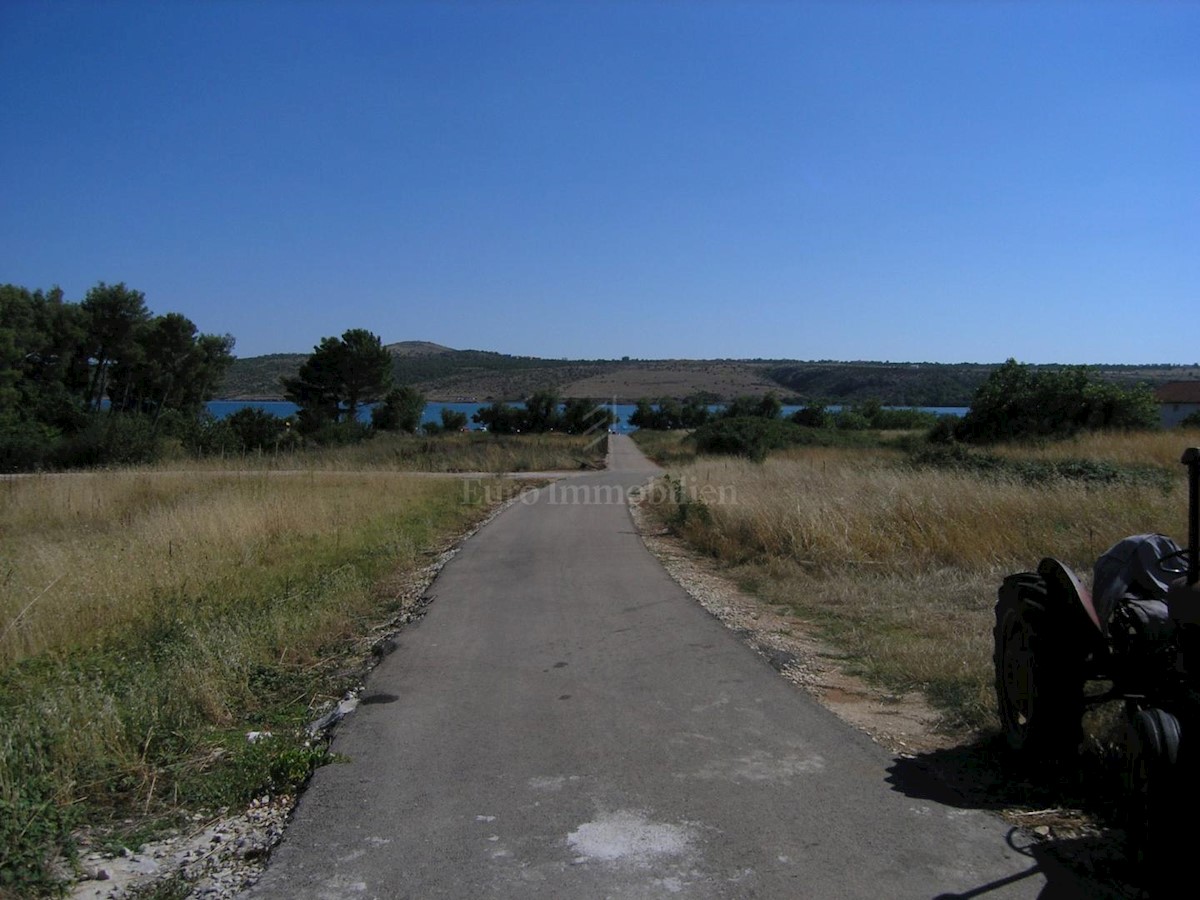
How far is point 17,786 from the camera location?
4.38 m

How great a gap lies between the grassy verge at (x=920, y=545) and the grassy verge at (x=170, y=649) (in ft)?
14.8

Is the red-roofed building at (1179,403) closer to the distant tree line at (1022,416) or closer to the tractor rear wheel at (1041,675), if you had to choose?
the distant tree line at (1022,416)

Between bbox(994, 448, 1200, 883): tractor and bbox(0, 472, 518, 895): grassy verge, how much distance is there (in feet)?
Result: 12.8

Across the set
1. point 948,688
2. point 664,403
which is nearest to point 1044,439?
point 948,688

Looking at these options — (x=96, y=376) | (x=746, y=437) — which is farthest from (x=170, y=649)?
(x=96, y=376)

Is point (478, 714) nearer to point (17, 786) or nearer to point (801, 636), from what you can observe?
point (17, 786)

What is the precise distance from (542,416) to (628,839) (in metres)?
68.0

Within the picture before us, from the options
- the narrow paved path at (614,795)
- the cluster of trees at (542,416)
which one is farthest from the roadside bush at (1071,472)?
the cluster of trees at (542,416)

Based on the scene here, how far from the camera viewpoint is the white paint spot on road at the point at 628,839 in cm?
388

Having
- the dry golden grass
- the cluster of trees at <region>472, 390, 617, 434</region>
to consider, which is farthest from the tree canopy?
the dry golden grass

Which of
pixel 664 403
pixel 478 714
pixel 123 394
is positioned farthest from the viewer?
pixel 664 403

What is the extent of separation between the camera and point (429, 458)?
41312 mm

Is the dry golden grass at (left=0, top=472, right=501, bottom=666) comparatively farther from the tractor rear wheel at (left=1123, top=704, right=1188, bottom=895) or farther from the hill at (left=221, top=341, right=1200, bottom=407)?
the hill at (left=221, top=341, right=1200, bottom=407)

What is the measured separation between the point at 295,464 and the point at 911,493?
23.3m
